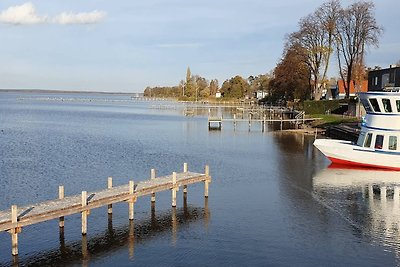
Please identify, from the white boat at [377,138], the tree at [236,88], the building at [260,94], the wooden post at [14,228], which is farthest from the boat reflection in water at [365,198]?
the tree at [236,88]

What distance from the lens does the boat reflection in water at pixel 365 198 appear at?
22906mm

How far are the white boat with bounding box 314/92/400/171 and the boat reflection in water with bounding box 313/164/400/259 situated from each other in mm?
794

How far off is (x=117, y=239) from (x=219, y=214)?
6.17m

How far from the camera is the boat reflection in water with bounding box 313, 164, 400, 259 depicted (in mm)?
22906

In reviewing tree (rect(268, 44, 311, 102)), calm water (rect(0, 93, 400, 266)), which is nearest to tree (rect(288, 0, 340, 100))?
tree (rect(268, 44, 311, 102))

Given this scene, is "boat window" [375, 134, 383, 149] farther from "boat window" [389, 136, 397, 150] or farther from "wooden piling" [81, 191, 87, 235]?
"wooden piling" [81, 191, 87, 235]

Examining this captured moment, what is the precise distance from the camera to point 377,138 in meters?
37.6

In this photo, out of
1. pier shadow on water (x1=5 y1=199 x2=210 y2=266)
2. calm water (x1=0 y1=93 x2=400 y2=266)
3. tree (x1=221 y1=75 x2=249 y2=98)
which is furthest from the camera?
tree (x1=221 y1=75 x2=249 y2=98)

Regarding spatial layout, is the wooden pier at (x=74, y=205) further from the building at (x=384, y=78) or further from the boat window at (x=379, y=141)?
the building at (x=384, y=78)

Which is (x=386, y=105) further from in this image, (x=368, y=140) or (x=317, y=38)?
(x=317, y=38)

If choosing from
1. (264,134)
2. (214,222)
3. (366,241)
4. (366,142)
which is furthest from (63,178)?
(264,134)

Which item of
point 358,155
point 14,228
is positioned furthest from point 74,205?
point 358,155

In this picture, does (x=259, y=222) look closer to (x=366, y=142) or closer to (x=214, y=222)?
(x=214, y=222)

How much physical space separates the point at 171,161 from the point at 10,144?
68.8 feet
